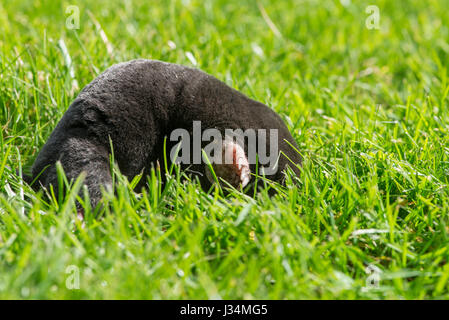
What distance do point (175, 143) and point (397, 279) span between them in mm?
932

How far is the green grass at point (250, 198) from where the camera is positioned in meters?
1.48

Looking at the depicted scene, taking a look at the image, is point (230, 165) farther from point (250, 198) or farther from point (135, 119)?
point (135, 119)

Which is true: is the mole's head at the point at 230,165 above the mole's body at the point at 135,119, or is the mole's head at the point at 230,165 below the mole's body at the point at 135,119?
below

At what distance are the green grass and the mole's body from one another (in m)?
0.11

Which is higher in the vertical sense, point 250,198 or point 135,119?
point 135,119

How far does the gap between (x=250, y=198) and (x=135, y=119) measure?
520 mm

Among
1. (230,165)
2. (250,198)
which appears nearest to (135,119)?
(230,165)

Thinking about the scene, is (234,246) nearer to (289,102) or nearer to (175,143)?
(175,143)

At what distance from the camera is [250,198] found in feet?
6.05

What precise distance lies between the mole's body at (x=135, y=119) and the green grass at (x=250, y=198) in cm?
11

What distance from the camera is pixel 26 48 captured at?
278 cm

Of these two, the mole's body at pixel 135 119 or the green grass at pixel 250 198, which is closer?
the green grass at pixel 250 198

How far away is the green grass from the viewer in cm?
148
